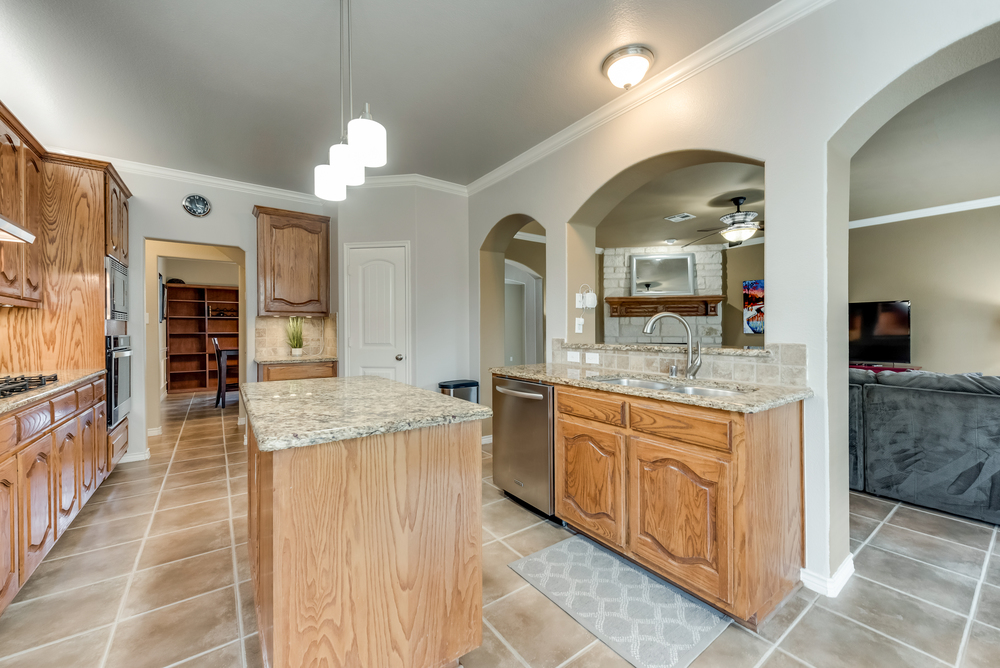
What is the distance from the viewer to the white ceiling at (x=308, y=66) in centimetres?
200

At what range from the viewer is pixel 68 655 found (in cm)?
151

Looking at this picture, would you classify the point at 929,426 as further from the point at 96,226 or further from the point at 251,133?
the point at 96,226

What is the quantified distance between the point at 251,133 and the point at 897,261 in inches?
279

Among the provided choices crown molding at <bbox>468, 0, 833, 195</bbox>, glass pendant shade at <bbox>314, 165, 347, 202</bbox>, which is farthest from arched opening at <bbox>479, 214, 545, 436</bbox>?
glass pendant shade at <bbox>314, 165, 347, 202</bbox>

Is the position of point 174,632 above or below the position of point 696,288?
below

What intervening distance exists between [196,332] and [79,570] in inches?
272

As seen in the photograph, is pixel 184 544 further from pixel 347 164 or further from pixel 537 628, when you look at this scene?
pixel 347 164

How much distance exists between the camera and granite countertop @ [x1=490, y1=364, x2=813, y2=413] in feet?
5.26

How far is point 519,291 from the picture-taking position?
7.46 meters

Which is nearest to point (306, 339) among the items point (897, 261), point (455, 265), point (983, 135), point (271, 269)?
point (271, 269)

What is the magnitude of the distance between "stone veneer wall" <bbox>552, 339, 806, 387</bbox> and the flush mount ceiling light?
58.8 inches

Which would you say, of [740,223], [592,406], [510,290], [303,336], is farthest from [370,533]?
[510,290]

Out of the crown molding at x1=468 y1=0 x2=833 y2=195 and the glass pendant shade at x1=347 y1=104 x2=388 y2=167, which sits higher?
the crown molding at x1=468 y1=0 x2=833 y2=195

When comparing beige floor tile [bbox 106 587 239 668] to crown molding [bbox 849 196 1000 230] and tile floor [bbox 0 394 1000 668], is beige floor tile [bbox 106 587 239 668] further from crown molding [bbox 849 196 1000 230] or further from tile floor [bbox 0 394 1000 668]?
crown molding [bbox 849 196 1000 230]
